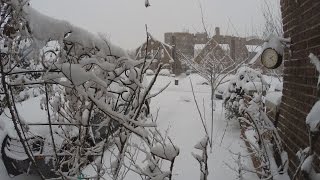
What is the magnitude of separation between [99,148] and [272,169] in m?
1.74

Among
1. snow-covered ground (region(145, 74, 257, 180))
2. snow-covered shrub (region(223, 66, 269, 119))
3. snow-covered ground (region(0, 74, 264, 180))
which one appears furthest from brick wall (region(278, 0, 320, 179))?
snow-covered shrub (region(223, 66, 269, 119))

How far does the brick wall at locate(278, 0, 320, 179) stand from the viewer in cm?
300

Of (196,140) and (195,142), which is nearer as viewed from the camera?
(195,142)

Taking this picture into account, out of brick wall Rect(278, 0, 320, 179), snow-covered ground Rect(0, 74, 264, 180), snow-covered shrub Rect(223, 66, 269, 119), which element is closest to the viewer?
brick wall Rect(278, 0, 320, 179)

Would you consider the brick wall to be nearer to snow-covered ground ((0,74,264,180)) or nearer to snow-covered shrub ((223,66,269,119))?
snow-covered ground ((0,74,264,180))

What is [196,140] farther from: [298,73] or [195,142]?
[298,73]

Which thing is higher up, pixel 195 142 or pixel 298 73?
pixel 298 73

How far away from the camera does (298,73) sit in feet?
11.7

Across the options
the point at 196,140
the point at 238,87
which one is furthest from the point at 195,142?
the point at 238,87

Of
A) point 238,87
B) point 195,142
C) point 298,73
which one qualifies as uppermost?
point 298,73

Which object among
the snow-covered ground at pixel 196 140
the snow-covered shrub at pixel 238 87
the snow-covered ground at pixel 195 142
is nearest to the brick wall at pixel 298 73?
the snow-covered ground at pixel 196 140

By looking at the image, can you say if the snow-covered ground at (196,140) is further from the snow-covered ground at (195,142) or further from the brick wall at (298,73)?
the brick wall at (298,73)

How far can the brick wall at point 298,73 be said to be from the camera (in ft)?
9.83

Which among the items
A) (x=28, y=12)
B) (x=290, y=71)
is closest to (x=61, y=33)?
(x=28, y=12)
